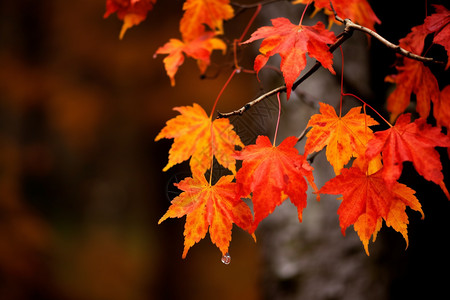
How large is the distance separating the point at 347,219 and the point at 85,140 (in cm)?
378

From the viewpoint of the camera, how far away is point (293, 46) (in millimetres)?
522

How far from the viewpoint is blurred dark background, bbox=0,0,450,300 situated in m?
3.38

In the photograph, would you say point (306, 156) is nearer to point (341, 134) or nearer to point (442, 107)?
point (341, 134)

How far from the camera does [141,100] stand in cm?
404

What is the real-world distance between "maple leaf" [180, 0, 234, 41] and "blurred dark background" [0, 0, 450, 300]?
252 cm

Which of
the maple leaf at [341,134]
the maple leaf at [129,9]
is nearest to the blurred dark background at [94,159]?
the maple leaf at [129,9]

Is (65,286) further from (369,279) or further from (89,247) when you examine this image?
(369,279)

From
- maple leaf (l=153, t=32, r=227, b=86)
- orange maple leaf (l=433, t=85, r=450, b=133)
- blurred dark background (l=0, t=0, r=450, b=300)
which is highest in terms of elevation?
maple leaf (l=153, t=32, r=227, b=86)

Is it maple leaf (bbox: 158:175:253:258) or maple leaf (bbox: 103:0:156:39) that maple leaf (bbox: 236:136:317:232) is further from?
maple leaf (bbox: 103:0:156:39)

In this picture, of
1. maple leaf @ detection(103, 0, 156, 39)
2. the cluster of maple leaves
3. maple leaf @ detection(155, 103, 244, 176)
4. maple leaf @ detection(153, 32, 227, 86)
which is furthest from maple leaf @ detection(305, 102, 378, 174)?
maple leaf @ detection(103, 0, 156, 39)

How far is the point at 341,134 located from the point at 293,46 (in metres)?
0.16

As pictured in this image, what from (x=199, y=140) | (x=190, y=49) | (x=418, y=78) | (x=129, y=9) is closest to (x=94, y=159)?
(x=129, y=9)

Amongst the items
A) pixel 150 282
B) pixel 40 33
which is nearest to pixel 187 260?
pixel 150 282

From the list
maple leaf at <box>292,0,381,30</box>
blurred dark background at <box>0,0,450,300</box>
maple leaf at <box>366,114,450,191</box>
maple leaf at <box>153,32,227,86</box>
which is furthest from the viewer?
blurred dark background at <box>0,0,450,300</box>
